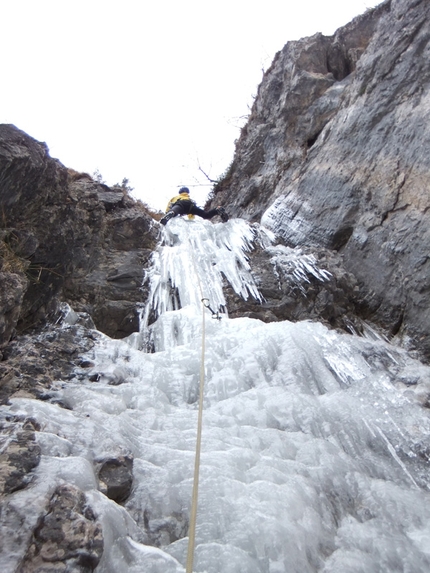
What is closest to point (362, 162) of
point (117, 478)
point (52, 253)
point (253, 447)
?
point (52, 253)

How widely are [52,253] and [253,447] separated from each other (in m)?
2.49

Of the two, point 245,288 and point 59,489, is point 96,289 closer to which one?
point 245,288

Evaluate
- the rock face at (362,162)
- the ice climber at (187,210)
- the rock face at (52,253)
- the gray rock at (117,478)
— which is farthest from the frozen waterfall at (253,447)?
the ice climber at (187,210)

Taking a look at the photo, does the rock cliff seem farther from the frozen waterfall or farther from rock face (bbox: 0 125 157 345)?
the frozen waterfall

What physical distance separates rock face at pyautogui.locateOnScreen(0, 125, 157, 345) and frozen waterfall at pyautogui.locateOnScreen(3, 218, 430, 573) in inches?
24.8

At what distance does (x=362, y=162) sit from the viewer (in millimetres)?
6465

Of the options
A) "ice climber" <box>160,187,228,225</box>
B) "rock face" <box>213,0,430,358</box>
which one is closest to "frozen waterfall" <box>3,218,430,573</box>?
"rock face" <box>213,0,430,358</box>

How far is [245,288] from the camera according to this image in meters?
5.84

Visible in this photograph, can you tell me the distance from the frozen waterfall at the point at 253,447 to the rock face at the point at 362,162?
3.31 feet

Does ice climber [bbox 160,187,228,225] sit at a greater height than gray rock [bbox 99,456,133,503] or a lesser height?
greater

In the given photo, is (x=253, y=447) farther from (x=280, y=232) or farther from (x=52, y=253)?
(x=280, y=232)

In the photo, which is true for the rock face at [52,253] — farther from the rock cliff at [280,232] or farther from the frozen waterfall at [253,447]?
the frozen waterfall at [253,447]

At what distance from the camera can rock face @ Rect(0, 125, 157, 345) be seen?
3.45m

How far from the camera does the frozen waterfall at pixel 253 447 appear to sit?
2.06 m
